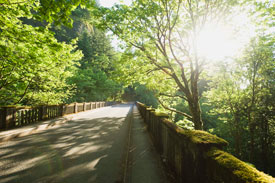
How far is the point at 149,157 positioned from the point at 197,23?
10.0m

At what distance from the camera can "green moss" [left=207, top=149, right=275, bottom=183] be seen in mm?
1242

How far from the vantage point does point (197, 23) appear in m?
9.74

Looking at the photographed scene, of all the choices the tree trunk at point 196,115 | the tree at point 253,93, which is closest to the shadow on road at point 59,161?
the tree trunk at point 196,115

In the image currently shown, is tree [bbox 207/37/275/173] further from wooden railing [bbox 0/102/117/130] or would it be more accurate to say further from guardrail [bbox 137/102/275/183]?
wooden railing [bbox 0/102/117/130]

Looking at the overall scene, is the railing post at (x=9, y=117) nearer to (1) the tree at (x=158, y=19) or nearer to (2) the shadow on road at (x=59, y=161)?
(2) the shadow on road at (x=59, y=161)

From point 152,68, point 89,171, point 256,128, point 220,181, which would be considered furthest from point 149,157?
point 256,128

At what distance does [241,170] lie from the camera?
1.36 m

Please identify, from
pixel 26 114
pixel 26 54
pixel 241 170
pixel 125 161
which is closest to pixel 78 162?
pixel 125 161

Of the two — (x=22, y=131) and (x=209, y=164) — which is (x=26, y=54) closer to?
(x=22, y=131)

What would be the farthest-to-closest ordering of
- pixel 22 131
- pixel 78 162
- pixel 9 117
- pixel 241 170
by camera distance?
pixel 9 117, pixel 22 131, pixel 78 162, pixel 241 170

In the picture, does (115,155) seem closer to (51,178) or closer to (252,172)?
(51,178)

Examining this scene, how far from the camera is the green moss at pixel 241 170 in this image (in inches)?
48.9

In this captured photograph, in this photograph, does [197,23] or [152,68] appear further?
[152,68]

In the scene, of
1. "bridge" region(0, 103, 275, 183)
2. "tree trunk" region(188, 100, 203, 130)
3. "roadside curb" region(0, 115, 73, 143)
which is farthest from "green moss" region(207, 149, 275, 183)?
"tree trunk" region(188, 100, 203, 130)
